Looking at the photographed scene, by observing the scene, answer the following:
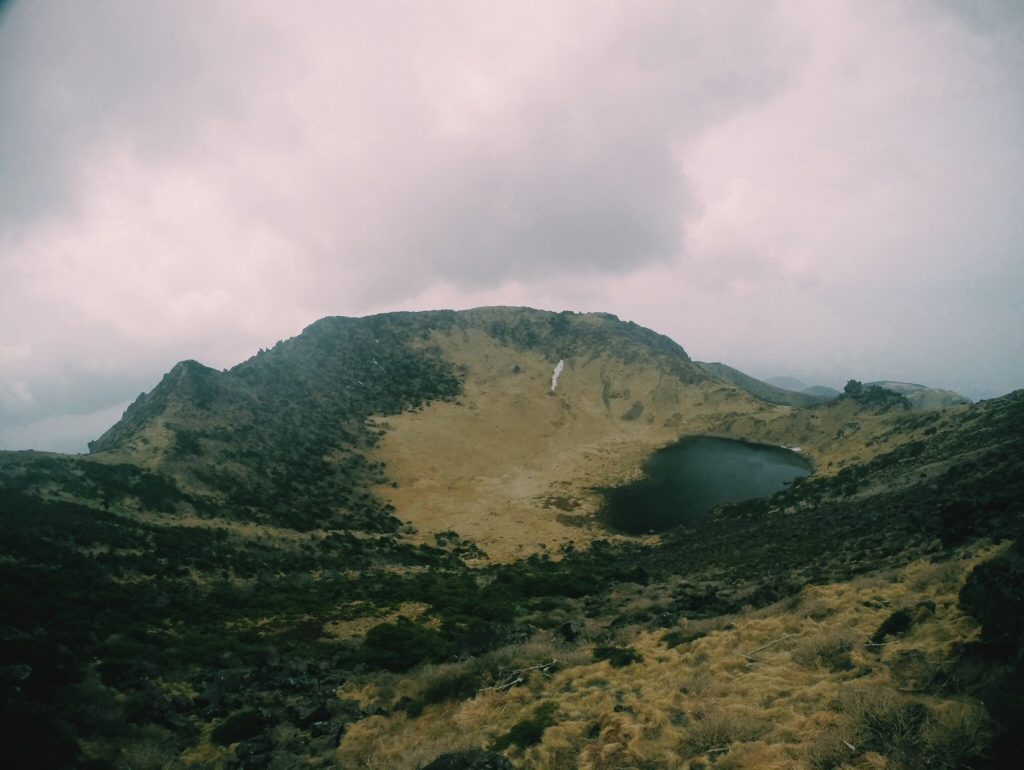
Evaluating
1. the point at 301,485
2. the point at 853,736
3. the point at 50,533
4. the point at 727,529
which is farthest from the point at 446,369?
the point at 853,736

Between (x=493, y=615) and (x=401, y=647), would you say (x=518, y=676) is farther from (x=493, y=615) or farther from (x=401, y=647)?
(x=493, y=615)

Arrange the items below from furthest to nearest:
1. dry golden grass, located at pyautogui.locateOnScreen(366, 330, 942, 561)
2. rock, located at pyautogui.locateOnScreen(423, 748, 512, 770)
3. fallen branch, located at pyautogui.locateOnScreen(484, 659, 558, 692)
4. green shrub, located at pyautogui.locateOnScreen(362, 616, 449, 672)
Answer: dry golden grass, located at pyautogui.locateOnScreen(366, 330, 942, 561)
green shrub, located at pyautogui.locateOnScreen(362, 616, 449, 672)
fallen branch, located at pyautogui.locateOnScreen(484, 659, 558, 692)
rock, located at pyautogui.locateOnScreen(423, 748, 512, 770)

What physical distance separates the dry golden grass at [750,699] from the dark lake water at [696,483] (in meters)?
48.7

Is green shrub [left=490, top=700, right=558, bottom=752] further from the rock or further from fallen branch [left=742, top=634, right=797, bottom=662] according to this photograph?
fallen branch [left=742, top=634, right=797, bottom=662]

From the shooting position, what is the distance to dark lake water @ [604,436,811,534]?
67438mm

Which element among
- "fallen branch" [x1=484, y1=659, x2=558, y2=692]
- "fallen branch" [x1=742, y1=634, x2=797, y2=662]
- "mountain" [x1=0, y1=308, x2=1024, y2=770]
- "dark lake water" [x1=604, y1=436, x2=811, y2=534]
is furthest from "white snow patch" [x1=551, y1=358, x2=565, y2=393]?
"fallen branch" [x1=742, y1=634, x2=797, y2=662]

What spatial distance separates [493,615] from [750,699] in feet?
58.4

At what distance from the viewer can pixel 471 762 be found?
34.3 ft

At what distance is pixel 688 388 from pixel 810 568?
116524 millimetres

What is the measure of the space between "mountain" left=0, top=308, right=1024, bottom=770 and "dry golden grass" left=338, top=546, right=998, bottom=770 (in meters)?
0.06

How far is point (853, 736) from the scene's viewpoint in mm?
8906

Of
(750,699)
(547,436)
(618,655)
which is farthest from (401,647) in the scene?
(547,436)

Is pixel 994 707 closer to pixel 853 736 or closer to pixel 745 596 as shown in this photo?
pixel 853 736

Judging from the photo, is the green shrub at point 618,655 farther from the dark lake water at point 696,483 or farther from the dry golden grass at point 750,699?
the dark lake water at point 696,483
